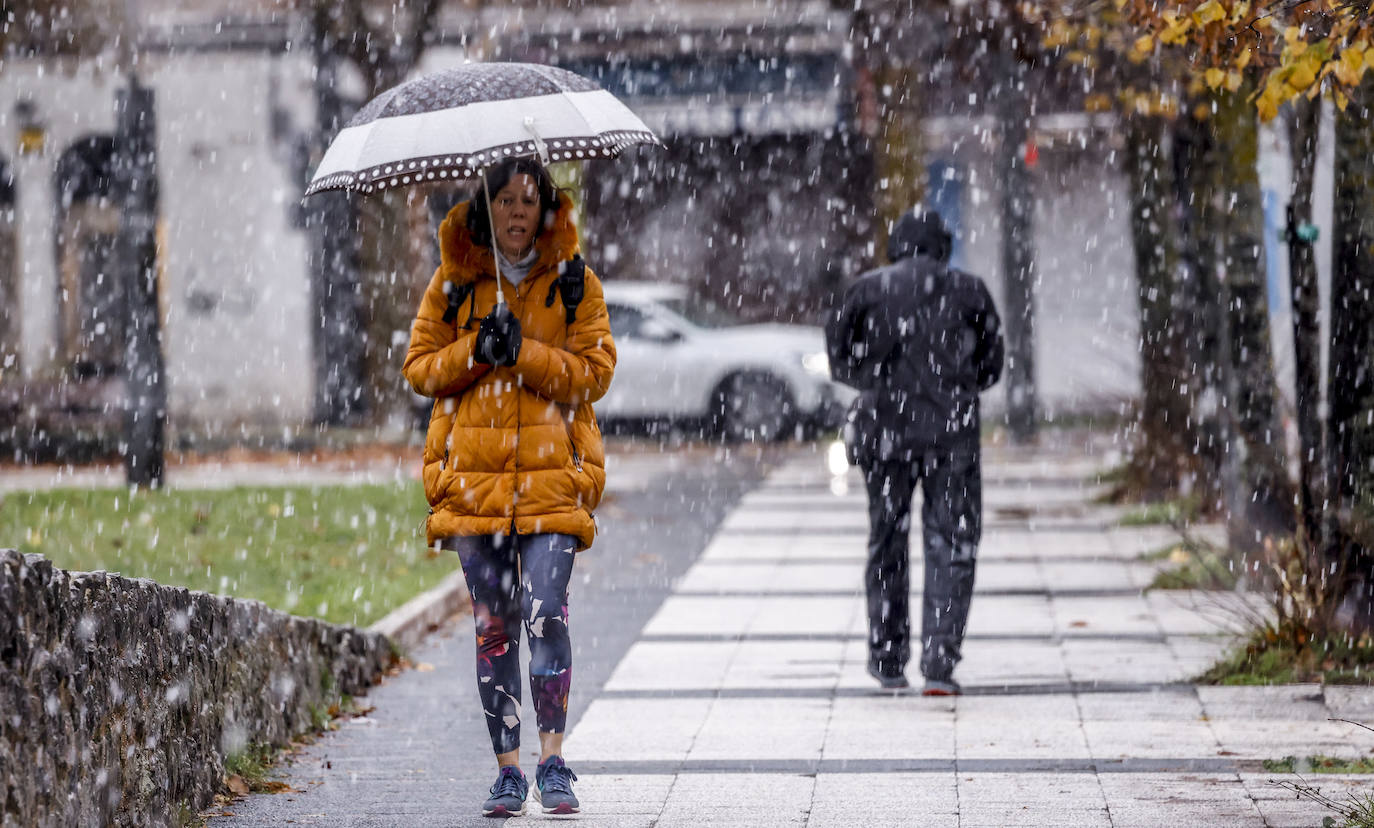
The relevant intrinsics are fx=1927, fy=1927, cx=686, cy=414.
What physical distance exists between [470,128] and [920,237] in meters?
2.69

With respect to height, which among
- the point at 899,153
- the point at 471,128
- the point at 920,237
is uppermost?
the point at 899,153

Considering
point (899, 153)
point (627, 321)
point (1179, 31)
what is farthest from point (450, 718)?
point (899, 153)

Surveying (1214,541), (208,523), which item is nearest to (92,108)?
(208,523)

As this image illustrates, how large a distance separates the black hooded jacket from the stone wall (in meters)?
2.35

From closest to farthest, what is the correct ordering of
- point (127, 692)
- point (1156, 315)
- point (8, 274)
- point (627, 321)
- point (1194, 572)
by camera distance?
point (127, 692) → point (1194, 572) → point (1156, 315) → point (627, 321) → point (8, 274)

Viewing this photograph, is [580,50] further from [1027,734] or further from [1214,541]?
[1027,734]

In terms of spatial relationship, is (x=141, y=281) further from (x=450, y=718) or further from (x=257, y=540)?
(x=450, y=718)

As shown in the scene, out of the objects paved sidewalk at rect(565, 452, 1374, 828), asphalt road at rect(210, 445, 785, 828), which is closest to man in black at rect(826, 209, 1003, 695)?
paved sidewalk at rect(565, 452, 1374, 828)

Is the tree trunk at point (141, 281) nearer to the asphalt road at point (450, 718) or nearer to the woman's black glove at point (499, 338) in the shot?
the asphalt road at point (450, 718)

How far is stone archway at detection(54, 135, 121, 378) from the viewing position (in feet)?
78.7

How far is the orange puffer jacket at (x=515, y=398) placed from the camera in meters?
5.44

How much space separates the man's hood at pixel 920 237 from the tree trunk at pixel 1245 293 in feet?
10.5

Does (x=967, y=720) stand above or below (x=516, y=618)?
below

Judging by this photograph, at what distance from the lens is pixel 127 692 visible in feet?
16.9
